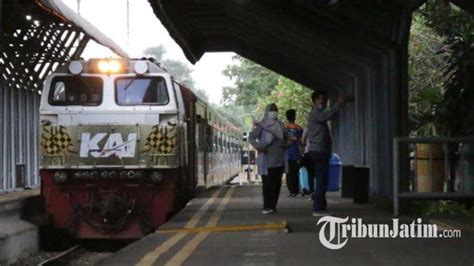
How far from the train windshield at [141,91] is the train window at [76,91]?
0.34 metres

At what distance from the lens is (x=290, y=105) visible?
34312 millimetres

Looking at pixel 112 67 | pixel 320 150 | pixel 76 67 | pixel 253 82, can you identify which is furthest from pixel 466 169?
pixel 253 82

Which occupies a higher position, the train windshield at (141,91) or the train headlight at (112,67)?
the train headlight at (112,67)

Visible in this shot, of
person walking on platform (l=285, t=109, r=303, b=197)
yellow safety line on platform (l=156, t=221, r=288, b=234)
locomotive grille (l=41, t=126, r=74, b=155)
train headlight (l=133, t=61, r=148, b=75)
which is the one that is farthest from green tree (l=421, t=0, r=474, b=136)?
locomotive grille (l=41, t=126, r=74, b=155)

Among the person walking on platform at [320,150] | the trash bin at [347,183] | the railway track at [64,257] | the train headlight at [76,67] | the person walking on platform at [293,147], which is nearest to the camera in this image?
the railway track at [64,257]

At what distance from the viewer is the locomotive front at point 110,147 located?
12336 mm

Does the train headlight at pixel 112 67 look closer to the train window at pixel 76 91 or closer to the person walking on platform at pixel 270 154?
the train window at pixel 76 91

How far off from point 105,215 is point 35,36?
24.7 ft

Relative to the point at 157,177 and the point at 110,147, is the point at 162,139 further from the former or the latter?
the point at 110,147

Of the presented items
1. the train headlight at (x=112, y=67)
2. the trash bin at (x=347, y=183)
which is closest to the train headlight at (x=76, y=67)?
the train headlight at (x=112, y=67)

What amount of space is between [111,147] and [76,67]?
5.16 feet

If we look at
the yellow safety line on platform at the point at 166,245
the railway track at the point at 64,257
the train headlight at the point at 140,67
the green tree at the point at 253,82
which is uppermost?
the green tree at the point at 253,82

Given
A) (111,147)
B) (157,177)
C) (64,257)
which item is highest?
(111,147)

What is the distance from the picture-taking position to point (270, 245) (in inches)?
324
